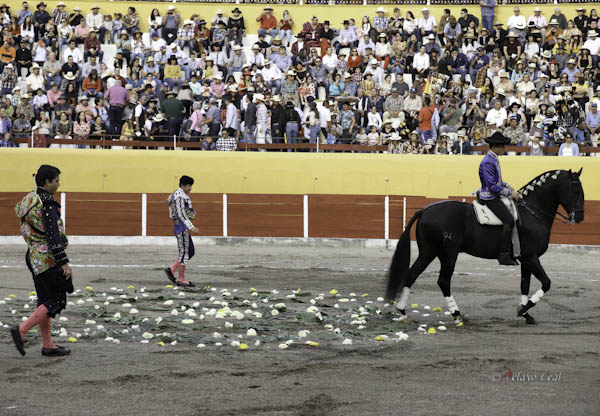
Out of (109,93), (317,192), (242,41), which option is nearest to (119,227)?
(109,93)

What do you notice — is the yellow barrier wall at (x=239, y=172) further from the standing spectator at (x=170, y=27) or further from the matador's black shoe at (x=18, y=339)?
the matador's black shoe at (x=18, y=339)

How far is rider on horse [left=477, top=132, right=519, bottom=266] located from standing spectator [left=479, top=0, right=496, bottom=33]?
15960 mm

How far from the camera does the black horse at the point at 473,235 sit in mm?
10883

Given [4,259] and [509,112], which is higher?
[509,112]

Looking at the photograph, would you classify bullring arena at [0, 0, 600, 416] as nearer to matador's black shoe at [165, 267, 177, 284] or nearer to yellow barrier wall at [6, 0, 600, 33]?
yellow barrier wall at [6, 0, 600, 33]

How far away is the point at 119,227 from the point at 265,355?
13.4 metres

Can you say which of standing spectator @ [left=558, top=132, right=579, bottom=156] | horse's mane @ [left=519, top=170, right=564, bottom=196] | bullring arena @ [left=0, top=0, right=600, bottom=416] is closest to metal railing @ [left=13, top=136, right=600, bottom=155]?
bullring arena @ [left=0, top=0, right=600, bottom=416]

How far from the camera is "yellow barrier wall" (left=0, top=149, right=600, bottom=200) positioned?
905 inches

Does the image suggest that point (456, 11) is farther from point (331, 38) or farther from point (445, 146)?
point (445, 146)

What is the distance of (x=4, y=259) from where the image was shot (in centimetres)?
1798

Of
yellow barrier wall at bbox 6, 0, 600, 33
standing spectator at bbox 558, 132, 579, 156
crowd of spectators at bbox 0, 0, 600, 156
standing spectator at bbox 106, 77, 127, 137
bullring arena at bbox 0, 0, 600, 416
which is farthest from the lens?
yellow barrier wall at bbox 6, 0, 600, 33

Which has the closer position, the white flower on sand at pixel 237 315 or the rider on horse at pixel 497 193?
the white flower on sand at pixel 237 315

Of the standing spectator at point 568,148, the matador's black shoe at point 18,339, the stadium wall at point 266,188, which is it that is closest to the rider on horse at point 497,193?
the matador's black shoe at point 18,339

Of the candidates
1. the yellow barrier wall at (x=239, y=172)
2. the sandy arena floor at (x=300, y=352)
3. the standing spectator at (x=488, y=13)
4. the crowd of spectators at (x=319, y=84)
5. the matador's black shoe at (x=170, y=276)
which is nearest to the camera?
the sandy arena floor at (x=300, y=352)
